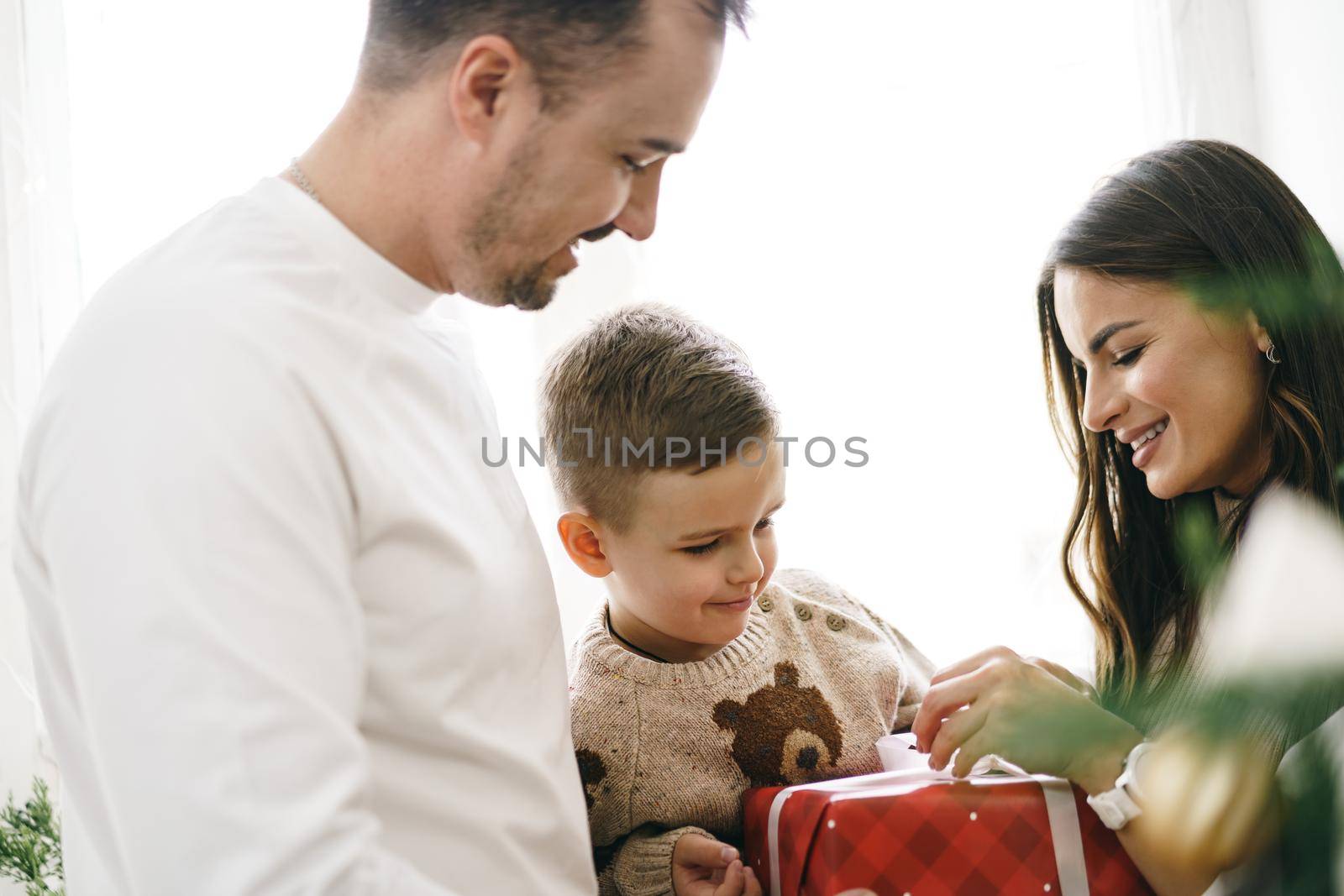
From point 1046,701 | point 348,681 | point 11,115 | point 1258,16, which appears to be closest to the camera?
point 348,681

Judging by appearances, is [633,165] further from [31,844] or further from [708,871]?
[31,844]

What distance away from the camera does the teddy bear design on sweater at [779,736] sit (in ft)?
4.20

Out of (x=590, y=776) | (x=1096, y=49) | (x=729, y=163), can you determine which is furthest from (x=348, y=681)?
(x=1096, y=49)

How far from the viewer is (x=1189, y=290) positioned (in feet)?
3.94

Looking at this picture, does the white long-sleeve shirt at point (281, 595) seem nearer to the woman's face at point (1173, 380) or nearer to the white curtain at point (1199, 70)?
the woman's face at point (1173, 380)

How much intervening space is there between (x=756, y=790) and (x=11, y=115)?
1536 millimetres

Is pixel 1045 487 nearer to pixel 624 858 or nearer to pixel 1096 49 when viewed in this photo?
pixel 1096 49

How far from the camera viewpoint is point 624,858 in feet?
4.09

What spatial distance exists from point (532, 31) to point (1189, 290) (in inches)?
29.5

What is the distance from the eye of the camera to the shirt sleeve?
2.24ft

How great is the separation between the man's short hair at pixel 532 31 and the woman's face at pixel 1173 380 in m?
0.71

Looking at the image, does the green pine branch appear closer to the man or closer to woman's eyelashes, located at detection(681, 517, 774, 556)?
the man

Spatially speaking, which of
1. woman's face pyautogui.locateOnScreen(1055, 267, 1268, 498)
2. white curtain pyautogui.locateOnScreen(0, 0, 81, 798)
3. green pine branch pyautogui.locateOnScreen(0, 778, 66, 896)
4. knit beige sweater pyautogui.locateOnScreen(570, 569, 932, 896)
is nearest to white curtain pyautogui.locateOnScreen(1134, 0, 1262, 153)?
woman's face pyautogui.locateOnScreen(1055, 267, 1268, 498)

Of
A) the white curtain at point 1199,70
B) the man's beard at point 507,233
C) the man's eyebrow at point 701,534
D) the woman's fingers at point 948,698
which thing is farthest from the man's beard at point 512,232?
the white curtain at point 1199,70
